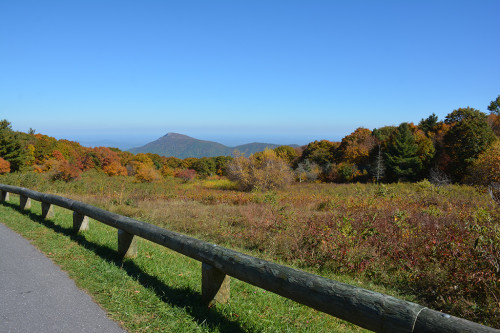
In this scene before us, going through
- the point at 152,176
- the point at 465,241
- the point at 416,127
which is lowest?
the point at 152,176

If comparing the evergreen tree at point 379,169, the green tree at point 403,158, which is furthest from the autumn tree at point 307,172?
the green tree at point 403,158

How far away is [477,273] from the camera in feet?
14.5

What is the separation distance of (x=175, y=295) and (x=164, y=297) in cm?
14

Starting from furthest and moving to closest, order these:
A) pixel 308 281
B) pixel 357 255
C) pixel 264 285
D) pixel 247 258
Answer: pixel 357 255 < pixel 247 258 < pixel 264 285 < pixel 308 281

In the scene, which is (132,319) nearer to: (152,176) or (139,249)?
(139,249)

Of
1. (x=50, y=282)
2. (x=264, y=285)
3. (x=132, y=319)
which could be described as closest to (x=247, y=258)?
(x=264, y=285)

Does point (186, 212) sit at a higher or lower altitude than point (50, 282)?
lower

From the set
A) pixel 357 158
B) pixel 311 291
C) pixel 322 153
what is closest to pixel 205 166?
pixel 322 153

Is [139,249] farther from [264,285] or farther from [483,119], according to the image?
[483,119]

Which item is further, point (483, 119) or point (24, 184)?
point (483, 119)

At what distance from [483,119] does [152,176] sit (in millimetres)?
33615

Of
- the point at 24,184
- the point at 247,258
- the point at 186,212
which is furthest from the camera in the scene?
the point at 24,184

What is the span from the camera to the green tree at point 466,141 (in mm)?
28656

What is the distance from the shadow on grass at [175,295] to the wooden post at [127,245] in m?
0.12
